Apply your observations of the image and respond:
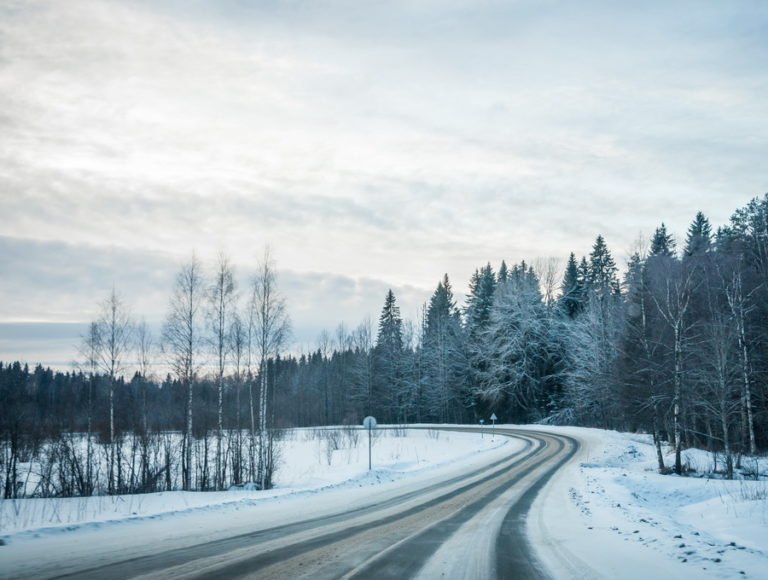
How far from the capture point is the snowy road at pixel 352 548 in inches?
292

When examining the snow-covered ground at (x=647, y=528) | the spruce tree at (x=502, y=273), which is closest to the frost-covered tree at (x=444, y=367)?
the spruce tree at (x=502, y=273)

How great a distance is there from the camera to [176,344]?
27938 millimetres

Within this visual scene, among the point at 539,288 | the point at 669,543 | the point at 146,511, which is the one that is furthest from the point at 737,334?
the point at 539,288

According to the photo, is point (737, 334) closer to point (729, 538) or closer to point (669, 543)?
point (729, 538)

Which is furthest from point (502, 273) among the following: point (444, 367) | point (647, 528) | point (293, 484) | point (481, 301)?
point (647, 528)

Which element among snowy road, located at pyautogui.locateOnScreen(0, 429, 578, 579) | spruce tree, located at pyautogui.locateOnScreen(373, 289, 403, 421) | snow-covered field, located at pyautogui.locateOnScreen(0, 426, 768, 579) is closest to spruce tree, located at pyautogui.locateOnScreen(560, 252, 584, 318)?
spruce tree, located at pyautogui.locateOnScreen(373, 289, 403, 421)

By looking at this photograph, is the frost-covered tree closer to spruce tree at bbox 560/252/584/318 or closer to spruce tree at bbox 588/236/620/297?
spruce tree at bbox 560/252/584/318

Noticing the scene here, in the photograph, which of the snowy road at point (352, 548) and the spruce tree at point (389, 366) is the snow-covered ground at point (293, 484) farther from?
the spruce tree at point (389, 366)

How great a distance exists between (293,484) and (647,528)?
49.9 feet

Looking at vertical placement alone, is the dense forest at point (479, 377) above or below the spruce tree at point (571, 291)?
below

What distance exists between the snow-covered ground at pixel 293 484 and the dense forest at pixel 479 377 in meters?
4.00

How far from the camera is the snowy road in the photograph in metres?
7.41

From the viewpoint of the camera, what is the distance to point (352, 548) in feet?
30.1

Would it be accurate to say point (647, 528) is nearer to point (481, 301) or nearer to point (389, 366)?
point (481, 301)
